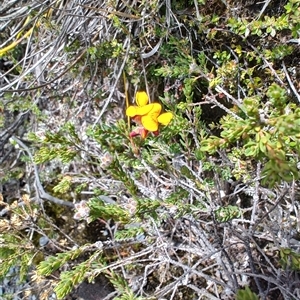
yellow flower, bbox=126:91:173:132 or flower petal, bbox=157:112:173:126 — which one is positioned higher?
yellow flower, bbox=126:91:173:132

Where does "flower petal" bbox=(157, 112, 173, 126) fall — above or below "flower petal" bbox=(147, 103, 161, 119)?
below

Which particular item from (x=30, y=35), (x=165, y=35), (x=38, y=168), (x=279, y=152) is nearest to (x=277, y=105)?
(x=279, y=152)

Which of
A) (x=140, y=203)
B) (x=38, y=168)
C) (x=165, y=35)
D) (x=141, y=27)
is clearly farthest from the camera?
(x=38, y=168)

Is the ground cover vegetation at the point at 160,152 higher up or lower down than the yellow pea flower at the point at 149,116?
lower down

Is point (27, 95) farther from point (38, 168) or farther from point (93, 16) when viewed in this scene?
point (93, 16)

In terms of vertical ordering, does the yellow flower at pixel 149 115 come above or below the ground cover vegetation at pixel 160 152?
above

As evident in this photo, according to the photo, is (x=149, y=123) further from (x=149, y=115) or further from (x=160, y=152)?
(x=160, y=152)

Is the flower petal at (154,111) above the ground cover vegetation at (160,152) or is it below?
above
